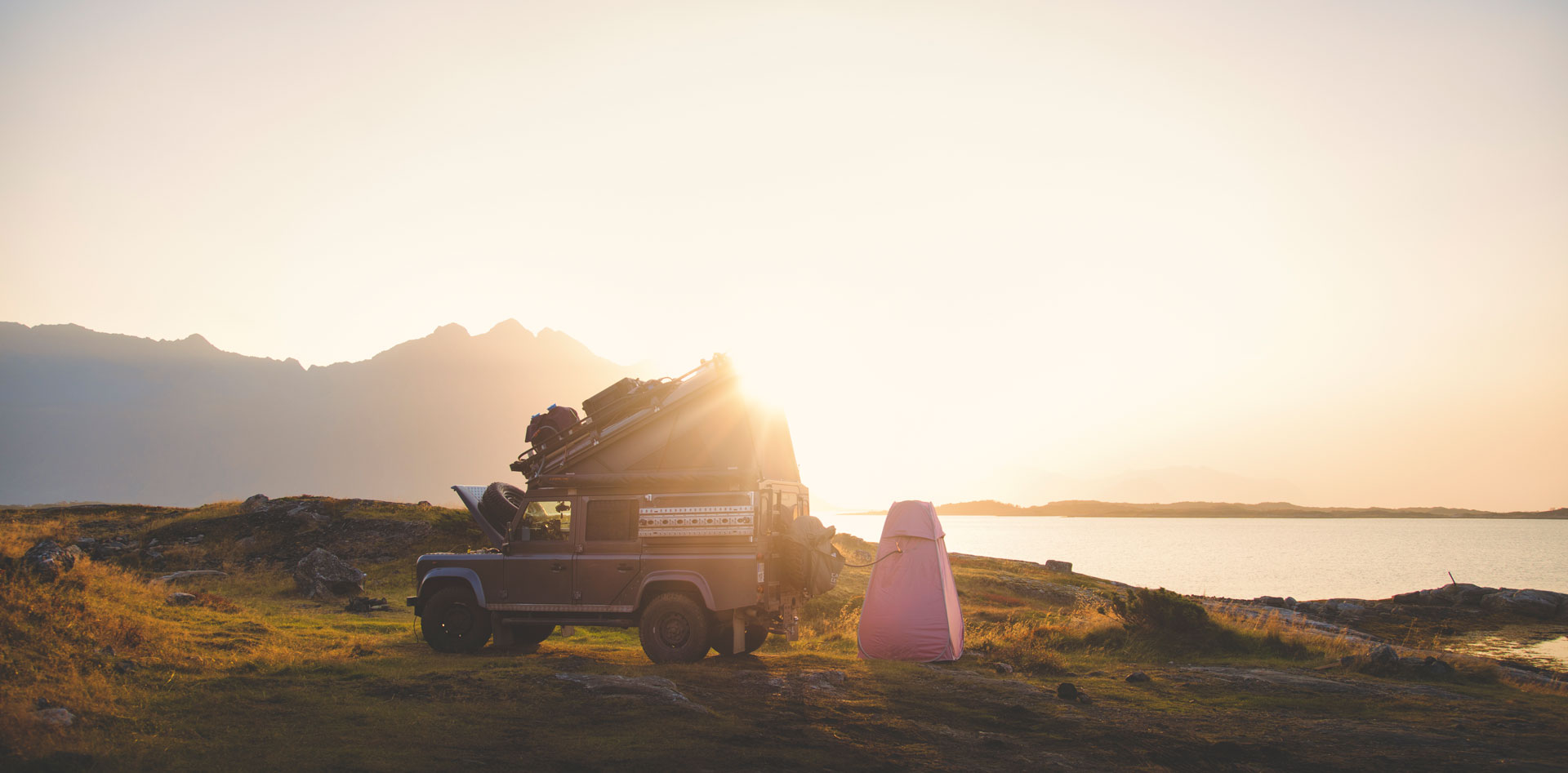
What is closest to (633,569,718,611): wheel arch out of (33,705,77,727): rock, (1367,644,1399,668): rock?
(33,705,77,727): rock

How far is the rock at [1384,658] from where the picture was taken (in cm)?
1331

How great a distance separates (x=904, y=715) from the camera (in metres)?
9.24

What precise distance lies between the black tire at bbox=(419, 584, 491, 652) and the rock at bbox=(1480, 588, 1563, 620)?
4643 cm

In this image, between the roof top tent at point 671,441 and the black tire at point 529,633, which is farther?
the black tire at point 529,633

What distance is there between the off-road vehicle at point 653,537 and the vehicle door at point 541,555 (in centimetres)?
2

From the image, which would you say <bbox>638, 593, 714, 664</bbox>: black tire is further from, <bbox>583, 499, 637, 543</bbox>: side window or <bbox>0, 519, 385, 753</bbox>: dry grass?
<bbox>0, 519, 385, 753</bbox>: dry grass

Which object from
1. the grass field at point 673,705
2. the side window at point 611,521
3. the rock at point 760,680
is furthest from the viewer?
the side window at point 611,521

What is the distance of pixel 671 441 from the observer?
12656 mm

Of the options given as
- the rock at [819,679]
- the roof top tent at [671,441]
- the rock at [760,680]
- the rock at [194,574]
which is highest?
the roof top tent at [671,441]

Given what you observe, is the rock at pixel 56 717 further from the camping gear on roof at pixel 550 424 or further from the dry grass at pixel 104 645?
the camping gear on roof at pixel 550 424

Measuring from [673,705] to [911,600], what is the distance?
6.12 m

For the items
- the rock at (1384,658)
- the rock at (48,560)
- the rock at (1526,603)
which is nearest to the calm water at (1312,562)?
the rock at (1526,603)

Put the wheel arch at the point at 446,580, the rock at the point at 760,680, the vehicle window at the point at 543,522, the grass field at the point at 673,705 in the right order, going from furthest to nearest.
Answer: the wheel arch at the point at 446,580
the vehicle window at the point at 543,522
the rock at the point at 760,680
the grass field at the point at 673,705

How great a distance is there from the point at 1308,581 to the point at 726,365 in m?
64.6
